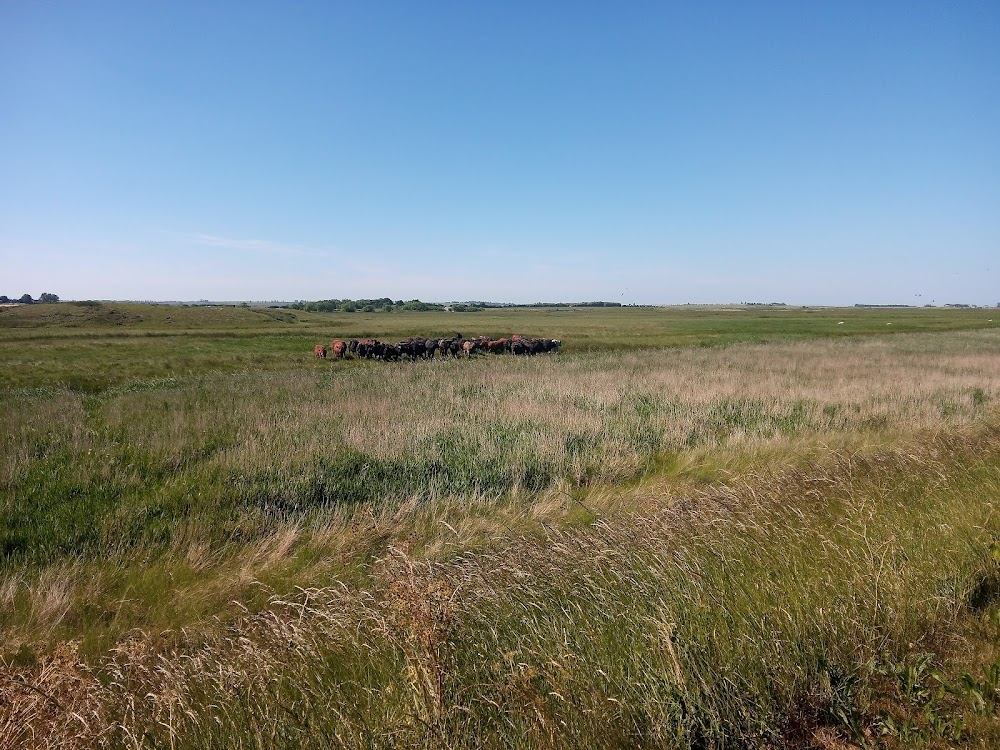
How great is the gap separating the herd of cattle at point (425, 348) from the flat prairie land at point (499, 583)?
22305 millimetres

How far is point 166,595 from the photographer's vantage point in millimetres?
4770

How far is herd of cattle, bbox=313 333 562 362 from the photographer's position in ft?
109

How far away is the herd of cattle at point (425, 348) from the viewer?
33281 millimetres

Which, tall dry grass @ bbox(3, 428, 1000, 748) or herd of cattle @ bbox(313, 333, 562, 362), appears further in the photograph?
herd of cattle @ bbox(313, 333, 562, 362)

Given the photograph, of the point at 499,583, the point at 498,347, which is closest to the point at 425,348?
the point at 498,347

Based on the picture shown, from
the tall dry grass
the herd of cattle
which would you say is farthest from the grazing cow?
the tall dry grass

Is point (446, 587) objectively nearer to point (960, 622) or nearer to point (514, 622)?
point (514, 622)

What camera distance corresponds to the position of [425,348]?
35.2 metres

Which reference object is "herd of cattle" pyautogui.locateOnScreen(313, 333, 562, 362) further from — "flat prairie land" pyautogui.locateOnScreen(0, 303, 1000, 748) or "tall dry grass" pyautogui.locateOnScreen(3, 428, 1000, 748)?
"tall dry grass" pyautogui.locateOnScreen(3, 428, 1000, 748)

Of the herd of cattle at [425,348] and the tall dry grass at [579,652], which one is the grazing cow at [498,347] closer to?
the herd of cattle at [425,348]

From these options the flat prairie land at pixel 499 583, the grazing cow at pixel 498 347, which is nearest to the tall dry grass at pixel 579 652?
the flat prairie land at pixel 499 583

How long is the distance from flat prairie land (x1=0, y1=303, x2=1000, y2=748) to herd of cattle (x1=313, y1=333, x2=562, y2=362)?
22.3 m

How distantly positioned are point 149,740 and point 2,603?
2984 mm

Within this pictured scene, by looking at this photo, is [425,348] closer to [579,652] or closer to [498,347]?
[498,347]
